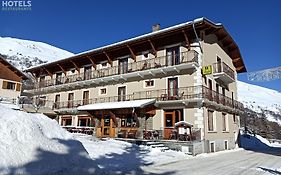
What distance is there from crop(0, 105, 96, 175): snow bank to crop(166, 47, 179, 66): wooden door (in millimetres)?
13375

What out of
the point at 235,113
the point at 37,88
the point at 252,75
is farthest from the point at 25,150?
the point at 37,88

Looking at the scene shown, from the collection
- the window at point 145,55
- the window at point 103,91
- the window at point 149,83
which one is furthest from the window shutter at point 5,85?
the window at point 149,83

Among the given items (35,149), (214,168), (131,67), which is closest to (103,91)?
(131,67)

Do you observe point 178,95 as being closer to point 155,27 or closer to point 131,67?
point 131,67

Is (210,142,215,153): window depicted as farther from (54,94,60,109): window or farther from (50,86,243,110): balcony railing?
(54,94,60,109): window

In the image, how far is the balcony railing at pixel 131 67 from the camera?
770 inches

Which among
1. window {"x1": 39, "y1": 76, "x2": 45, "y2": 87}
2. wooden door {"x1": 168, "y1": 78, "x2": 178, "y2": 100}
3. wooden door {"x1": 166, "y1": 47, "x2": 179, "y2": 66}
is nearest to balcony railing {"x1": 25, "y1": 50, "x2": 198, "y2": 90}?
wooden door {"x1": 166, "y1": 47, "x2": 179, "y2": 66}

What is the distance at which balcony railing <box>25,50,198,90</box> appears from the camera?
19.5 metres

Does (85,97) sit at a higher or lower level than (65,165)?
higher

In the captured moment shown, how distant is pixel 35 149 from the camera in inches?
272

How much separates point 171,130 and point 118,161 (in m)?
8.47

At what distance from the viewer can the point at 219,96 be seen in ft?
70.9

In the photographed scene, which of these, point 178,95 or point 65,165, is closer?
point 65,165

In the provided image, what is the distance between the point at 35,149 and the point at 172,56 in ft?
50.4
